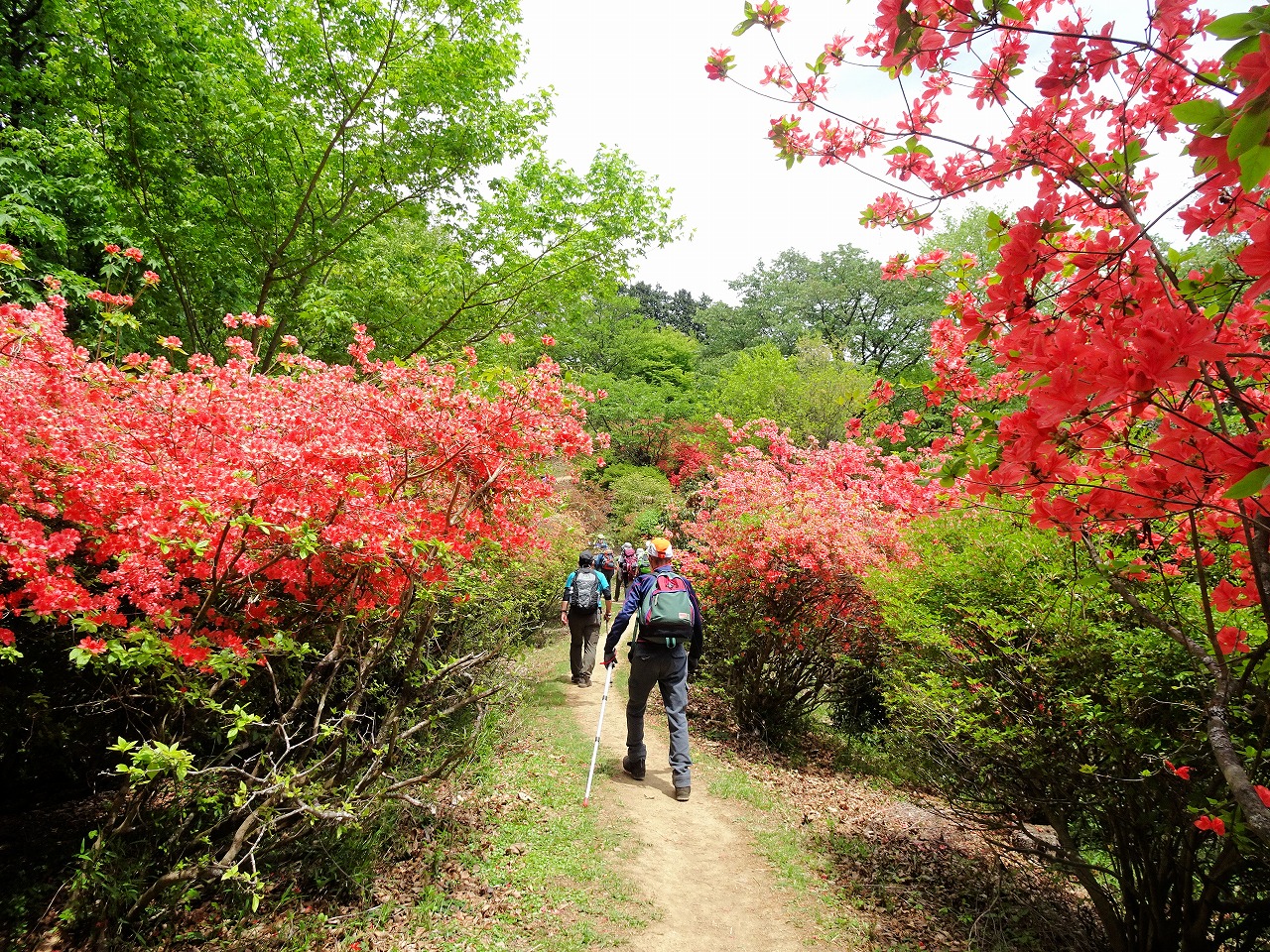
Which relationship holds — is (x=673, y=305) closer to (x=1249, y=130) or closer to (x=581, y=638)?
(x=581, y=638)

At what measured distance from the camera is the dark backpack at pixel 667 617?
471 centimetres

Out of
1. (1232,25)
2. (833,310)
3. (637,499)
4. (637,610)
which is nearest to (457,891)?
(637,610)

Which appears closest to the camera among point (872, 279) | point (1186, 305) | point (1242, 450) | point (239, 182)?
point (1242, 450)

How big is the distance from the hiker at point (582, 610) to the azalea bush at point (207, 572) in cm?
387

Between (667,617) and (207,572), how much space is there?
3126 millimetres

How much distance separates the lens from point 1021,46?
2.21 m

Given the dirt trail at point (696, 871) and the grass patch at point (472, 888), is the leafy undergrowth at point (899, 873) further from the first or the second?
the grass patch at point (472, 888)

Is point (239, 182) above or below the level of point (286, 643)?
above

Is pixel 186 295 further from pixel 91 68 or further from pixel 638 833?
pixel 638 833

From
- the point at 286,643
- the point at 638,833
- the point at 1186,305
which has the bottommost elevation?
the point at 638,833

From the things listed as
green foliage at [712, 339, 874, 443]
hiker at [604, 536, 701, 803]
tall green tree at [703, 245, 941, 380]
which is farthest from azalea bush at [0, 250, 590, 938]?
tall green tree at [703, 245, 941, 380]

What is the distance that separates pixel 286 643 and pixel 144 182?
767 cm

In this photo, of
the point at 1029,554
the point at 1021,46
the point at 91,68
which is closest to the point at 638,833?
the point at 1029,554

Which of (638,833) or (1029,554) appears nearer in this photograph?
(1029,554)
